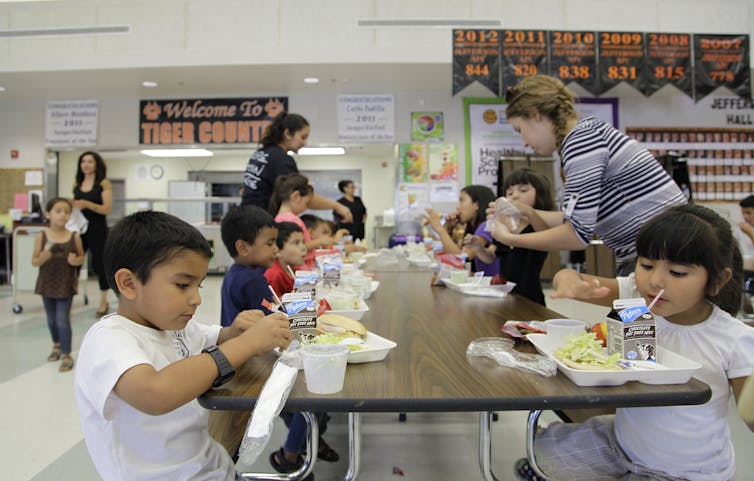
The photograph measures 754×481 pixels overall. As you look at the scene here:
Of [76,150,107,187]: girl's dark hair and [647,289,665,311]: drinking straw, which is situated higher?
[76,150,107,187]: girl's dark hair

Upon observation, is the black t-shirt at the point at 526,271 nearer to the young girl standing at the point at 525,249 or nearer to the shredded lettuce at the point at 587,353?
the young girl standing at the point at 525,249

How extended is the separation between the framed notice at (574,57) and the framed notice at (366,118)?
215 centimetres

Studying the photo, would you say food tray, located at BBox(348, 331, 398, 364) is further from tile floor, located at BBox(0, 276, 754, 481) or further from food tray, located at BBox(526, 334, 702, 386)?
tile floor, located at BBox(0, 276, 754, 481)

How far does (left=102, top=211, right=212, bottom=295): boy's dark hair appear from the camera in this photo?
1038mm

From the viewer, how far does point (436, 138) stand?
693 cm

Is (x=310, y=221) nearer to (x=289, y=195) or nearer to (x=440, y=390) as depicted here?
(x=289, y=195)

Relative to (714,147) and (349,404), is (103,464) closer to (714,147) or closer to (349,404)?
(349,404)

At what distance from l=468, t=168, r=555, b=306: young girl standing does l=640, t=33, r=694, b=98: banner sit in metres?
4.07

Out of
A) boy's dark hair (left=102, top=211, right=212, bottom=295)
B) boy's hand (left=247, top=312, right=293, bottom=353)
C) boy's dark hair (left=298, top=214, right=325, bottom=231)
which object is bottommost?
boy's hand (left=247, top=312, right=293, bottom=353)

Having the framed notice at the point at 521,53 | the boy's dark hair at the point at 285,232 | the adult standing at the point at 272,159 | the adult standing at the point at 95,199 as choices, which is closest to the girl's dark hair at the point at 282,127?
the adult standing at the point at 272,159

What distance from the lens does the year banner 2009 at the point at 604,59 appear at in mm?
5688

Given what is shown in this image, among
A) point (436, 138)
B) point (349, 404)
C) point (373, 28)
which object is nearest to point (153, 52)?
point (373, 28)

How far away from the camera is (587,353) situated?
1.00 m

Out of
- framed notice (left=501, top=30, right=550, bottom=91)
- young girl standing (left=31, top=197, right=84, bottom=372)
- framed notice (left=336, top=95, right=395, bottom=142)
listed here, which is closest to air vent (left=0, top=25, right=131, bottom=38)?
framed notice (left=336, top=95, right=395, bottom=142)
